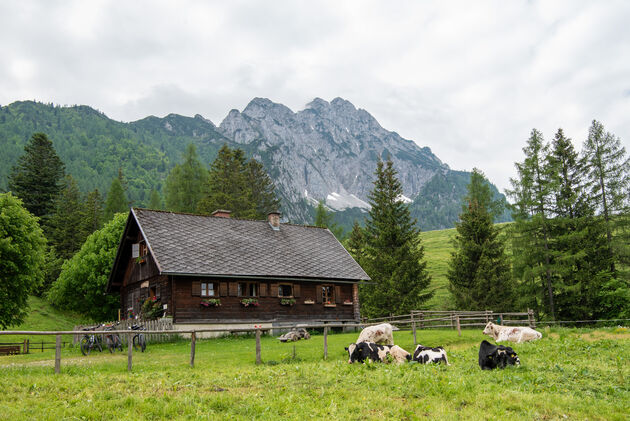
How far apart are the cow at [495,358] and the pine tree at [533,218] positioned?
77.6 ft

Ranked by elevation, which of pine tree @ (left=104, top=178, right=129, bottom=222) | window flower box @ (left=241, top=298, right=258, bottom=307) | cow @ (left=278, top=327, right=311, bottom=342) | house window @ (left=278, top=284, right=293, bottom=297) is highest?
pine tree @ (left=104, top=178, right=129, bottom=222)

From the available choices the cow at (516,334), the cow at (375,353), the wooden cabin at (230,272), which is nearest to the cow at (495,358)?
the cow at (375,353)

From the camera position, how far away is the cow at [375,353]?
14125 millimetres

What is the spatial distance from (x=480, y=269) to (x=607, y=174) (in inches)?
449

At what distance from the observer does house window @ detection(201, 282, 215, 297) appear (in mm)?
27984

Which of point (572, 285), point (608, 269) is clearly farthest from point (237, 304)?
point (608, 269)

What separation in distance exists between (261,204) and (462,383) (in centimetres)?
5778

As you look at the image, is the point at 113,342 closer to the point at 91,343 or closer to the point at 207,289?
the point at 91,343

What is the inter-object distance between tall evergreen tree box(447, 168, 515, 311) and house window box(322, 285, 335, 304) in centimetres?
1025

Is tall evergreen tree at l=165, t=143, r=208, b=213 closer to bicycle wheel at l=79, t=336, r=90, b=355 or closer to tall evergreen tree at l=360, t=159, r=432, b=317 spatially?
tall evergreen tree at l=360, t=159, r=432, b=317

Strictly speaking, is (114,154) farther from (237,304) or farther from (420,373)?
(420,373)

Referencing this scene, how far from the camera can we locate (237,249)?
30781mm

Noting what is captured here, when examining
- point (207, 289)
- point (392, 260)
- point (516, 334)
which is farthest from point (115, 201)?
point (516, 334)

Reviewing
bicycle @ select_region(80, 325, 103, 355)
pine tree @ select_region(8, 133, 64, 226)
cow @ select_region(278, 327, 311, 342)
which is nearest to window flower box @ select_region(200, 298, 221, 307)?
cow @ select_region(278, 327, 311, 342)
